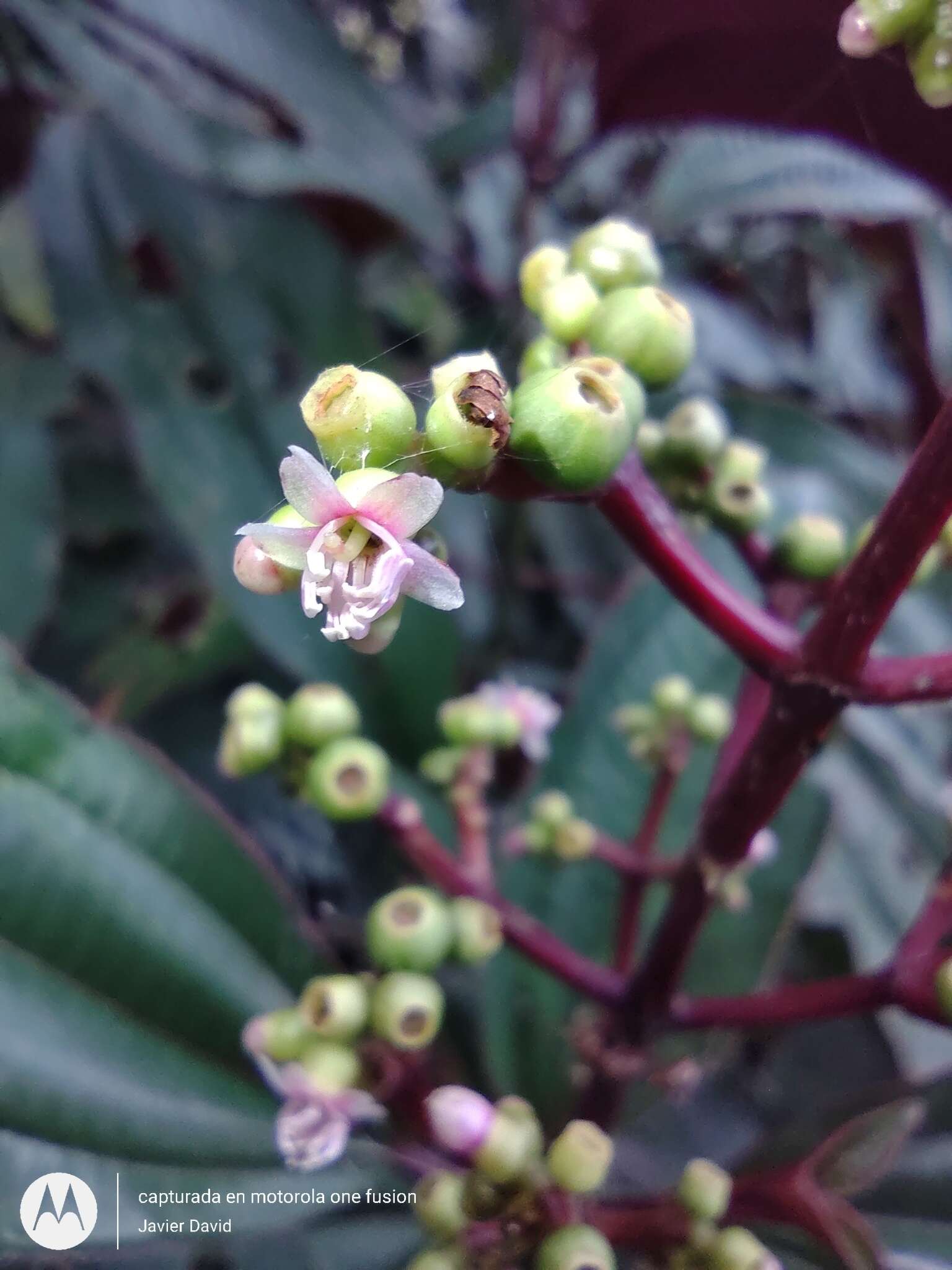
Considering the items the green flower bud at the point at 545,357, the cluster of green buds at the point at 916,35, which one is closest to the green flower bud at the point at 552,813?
the green flower bud at the point at 545,357

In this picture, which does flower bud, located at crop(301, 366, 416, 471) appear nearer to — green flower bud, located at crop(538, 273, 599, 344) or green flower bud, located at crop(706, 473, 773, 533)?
green flower bud, located at crop(538, 273, 599, 344)

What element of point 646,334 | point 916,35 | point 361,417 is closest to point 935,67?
point 916,35

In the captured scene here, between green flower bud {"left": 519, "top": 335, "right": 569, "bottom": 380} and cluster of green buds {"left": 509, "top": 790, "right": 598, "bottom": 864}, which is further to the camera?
cluster of green buds {"left": 509, "top": 790, "right": 598, "bottom": 864}

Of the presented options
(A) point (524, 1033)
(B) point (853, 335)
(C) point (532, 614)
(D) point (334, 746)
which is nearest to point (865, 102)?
(D) point (334, 746)

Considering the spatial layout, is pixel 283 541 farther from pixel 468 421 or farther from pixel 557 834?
pixel 557 834

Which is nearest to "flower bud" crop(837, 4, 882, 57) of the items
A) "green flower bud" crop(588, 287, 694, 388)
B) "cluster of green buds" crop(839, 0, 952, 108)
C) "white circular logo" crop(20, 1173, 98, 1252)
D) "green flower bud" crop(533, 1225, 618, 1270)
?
"cluster of green buds" crop(839, 0, 952, 108)
